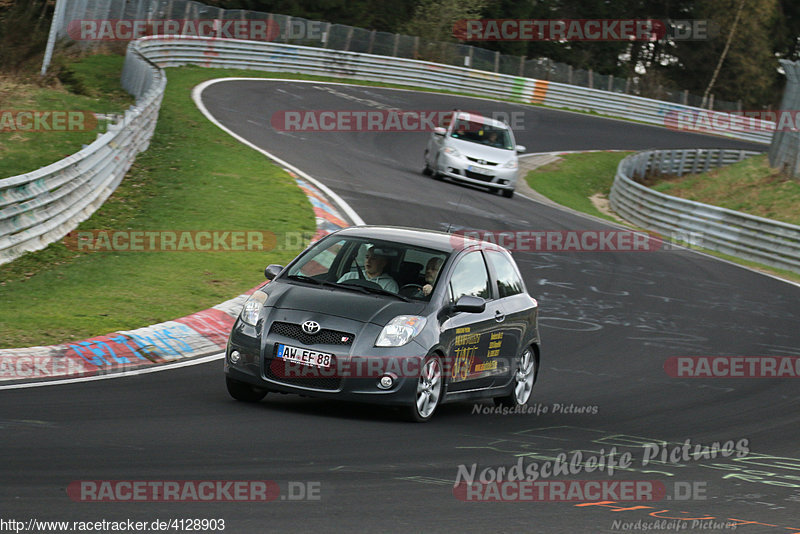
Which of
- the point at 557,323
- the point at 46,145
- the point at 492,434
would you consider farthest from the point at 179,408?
the point at 46,145

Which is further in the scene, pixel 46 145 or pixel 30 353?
pixel 46 145

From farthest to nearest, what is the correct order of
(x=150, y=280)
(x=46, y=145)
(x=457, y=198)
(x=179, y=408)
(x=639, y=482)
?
(x=457, y=198) < (x=46, y=145) < (x=150, y=280) < (x=179, y=408) < (x=639, y=482)

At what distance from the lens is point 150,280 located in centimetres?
1370

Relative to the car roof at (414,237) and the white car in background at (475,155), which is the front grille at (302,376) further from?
the white car in background at (475,155)

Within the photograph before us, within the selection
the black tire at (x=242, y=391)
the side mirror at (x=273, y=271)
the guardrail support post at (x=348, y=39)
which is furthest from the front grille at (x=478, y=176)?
the guardrail support post at (x=348, y=39)

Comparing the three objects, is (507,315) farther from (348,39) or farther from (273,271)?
(348,39)

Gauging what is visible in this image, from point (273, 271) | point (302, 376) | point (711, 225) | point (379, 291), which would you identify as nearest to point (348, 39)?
point (711, 225)

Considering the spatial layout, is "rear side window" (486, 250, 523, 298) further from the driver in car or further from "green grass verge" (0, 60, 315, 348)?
"green grass verge" (0, 60, 315, 348)

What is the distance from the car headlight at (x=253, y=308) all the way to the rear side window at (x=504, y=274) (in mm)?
2303

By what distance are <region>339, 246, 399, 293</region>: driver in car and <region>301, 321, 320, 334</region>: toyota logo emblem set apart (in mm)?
903

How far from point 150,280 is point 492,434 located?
611 cm

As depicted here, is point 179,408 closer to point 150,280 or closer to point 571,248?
point 150,280

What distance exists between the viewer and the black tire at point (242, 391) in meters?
9.08

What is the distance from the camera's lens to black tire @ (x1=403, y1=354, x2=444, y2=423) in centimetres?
895
